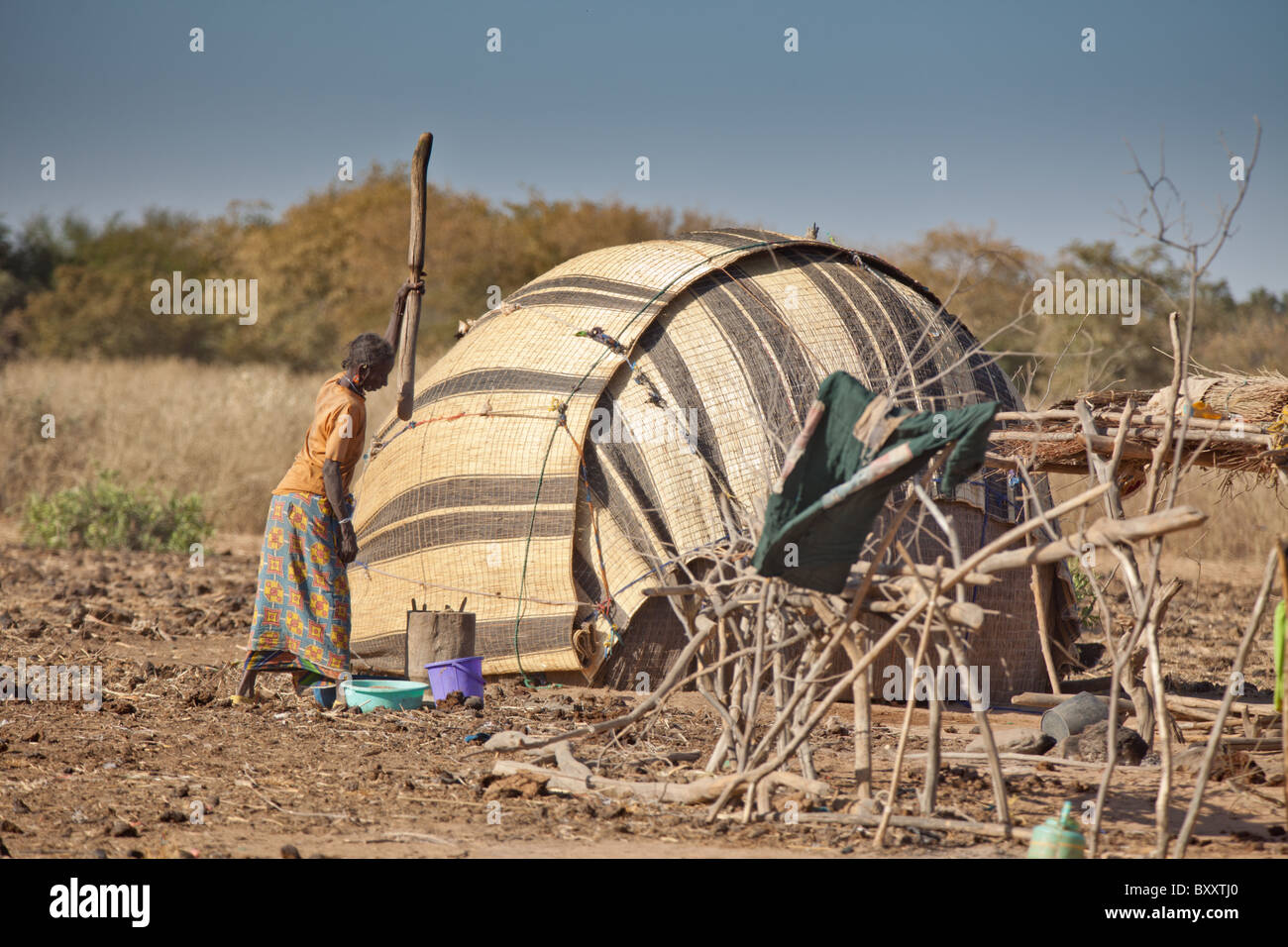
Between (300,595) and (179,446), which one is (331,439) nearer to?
(300,595)

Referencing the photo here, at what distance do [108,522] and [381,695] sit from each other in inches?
329

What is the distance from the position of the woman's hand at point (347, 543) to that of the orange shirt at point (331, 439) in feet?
0.61

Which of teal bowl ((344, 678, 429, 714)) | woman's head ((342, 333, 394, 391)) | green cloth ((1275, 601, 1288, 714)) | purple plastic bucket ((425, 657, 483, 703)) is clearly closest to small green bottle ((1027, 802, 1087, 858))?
green cloth ((1275, 601, 1288, 714))

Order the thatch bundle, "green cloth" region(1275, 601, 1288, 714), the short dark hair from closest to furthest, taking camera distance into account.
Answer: "green cloth" region(1275, 601, 1288, 714) → the thatch bundle → the short dark hair

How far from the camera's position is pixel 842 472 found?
3.90m

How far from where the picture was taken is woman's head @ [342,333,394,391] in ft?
20.0

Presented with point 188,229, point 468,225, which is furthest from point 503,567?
point 188,229

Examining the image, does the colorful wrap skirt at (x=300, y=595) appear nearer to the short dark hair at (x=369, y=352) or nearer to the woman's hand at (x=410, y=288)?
the short dark hair at (x=369, y=352)

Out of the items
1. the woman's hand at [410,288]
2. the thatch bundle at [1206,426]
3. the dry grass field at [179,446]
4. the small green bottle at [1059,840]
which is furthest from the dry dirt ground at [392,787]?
the dry grass field at [179,446]

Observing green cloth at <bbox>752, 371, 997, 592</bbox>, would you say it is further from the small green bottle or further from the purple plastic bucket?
the purple plastic bucket

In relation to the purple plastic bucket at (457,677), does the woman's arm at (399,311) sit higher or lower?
higher

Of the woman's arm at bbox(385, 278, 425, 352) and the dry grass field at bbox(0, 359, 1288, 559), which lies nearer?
the woman's arm at bbox(385, 278, 425, 352)

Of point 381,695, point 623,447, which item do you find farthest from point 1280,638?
point 381,695

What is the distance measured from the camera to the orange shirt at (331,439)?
600cm
